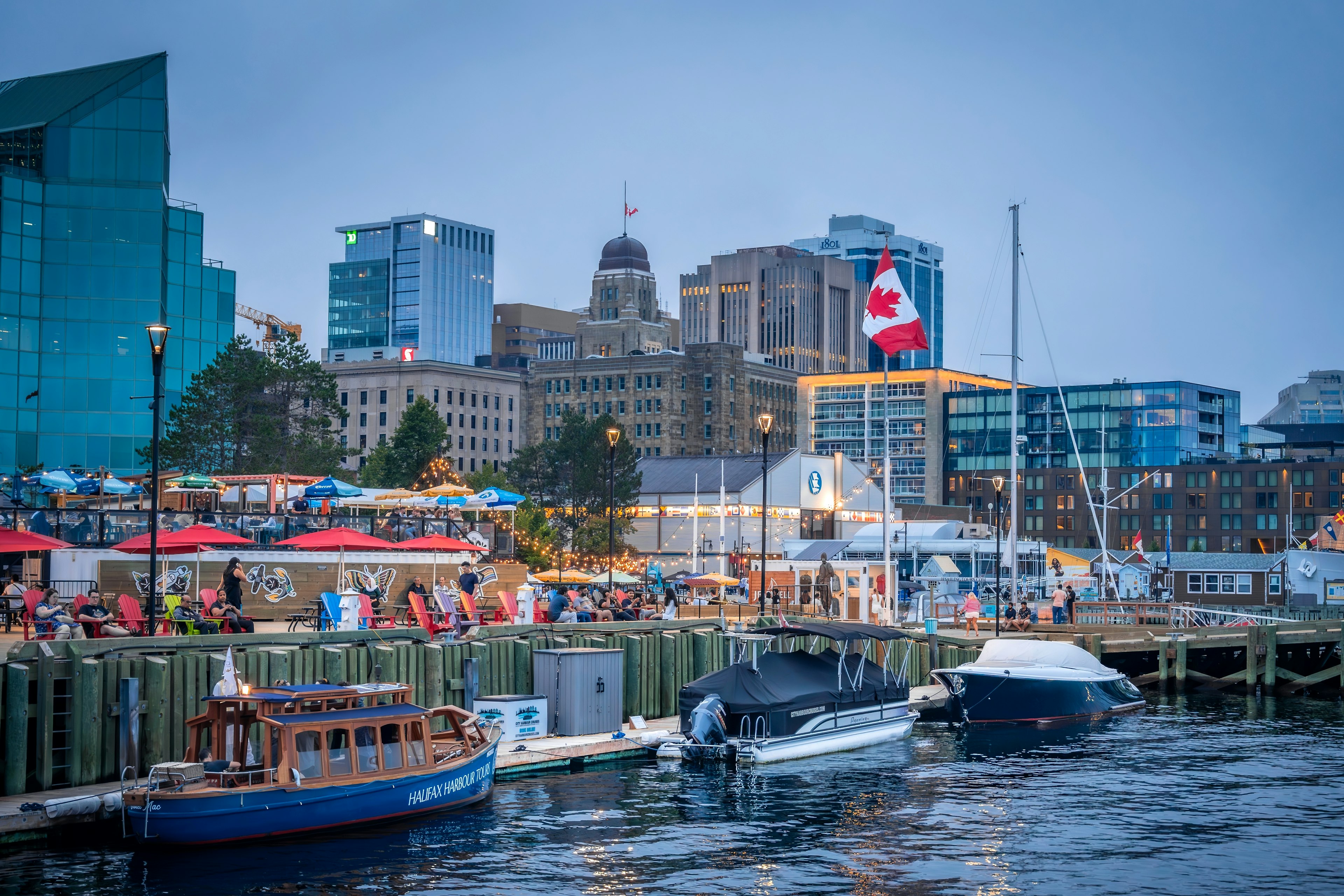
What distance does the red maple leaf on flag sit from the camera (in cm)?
5678

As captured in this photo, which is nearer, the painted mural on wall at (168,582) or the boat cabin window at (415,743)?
the boat cabin window at (415,743)

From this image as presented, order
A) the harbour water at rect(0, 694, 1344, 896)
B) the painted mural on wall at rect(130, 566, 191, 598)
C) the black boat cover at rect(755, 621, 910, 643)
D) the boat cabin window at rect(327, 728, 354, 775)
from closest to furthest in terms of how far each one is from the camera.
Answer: the harbour water at rect(0, 694, 1344, 896) → the boat cabin window at rect(327, 728, 354, 775) → the black boat cover at rect(755, 621, 910, 643) → the painted mural on wall at rect(130, 566, 191, 598)

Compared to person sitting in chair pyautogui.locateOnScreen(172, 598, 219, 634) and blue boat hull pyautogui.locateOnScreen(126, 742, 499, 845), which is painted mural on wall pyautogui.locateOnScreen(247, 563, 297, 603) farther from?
blue boat hull pyautogui.locateOnScreen(126, 742, 499, 845)

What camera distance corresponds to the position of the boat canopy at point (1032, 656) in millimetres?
45250

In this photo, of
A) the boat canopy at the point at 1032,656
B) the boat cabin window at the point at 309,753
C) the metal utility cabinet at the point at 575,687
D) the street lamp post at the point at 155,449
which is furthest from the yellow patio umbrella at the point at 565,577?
the boat cabin window at the point at 309,753

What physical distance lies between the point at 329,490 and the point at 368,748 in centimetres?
2605

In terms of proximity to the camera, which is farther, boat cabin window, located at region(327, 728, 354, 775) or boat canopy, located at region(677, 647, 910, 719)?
boat canopy, located at region(677, 647, 910, 719)

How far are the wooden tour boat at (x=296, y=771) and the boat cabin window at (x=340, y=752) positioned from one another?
0.07ft

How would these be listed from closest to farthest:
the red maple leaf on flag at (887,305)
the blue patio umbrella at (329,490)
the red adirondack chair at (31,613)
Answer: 1. the red adirondack chair at (31,613)
2. the blue patio umbrella at (329,490)
3. the red maple leaf on flag at (887,305)

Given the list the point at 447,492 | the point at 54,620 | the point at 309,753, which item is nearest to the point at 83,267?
the point at 447,492

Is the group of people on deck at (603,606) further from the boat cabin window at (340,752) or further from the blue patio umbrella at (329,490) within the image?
the boat cabin window at (340,752)

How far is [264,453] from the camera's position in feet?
268

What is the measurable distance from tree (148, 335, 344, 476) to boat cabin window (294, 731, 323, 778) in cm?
5497

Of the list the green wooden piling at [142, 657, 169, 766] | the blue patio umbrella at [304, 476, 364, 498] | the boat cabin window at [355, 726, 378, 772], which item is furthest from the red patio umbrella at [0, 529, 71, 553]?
the blue patio umbrella at [304, 476, 364, 498]
